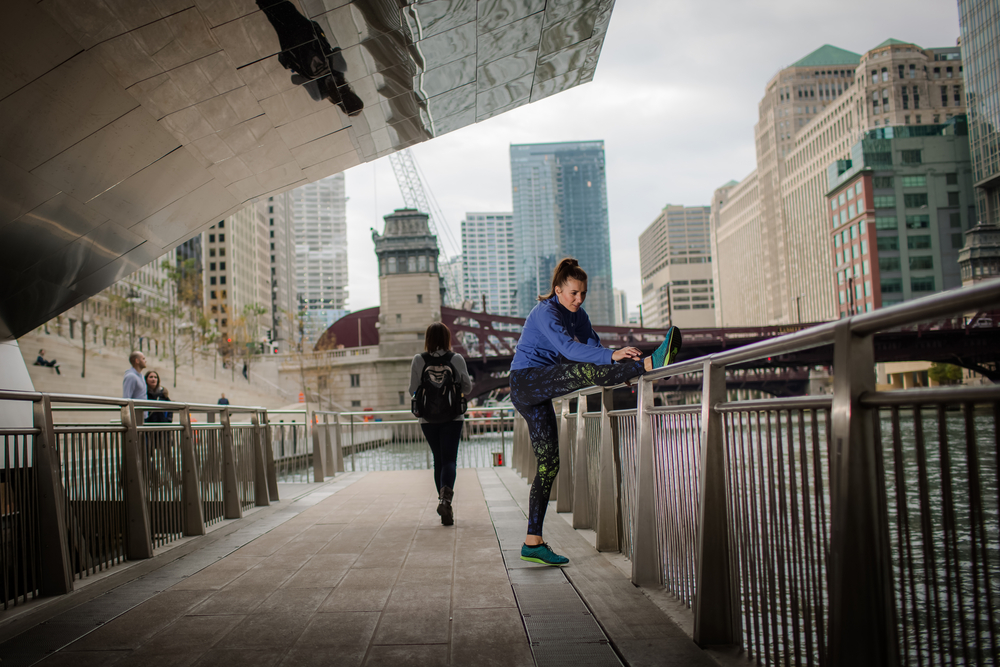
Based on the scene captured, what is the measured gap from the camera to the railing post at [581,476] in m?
6.00

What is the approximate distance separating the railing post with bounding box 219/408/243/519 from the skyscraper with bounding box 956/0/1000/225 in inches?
3712

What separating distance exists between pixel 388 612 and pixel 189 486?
140 inches

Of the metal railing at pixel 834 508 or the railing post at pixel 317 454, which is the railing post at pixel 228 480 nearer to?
the railing post at pixel 317 454

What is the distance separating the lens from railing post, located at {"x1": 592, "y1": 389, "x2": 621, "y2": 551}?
4.96 metres

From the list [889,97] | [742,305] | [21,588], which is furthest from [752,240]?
[21,588]

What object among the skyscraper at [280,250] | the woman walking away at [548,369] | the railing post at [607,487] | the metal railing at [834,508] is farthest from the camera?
the skyscraper at [280,250]

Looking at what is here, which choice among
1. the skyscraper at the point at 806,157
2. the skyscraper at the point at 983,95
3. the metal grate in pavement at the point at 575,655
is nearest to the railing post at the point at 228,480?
the metal grate in pavement at the point at 575,655

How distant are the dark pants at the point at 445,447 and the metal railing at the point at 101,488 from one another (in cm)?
207

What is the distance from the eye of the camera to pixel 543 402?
4.75 m

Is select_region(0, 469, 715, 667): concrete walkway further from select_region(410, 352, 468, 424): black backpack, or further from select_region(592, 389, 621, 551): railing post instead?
select_region(410, 352, 468, 424): black backpack

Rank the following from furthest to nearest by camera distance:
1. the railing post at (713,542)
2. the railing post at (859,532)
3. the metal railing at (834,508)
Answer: the railing post at (713,542) → the railing post at (859,532) → the metal railing at (834,508)

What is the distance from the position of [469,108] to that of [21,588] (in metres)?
6.82

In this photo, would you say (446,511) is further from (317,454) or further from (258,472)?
(317,454)

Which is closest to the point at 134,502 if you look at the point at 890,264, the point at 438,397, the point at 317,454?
the point at 438,397
